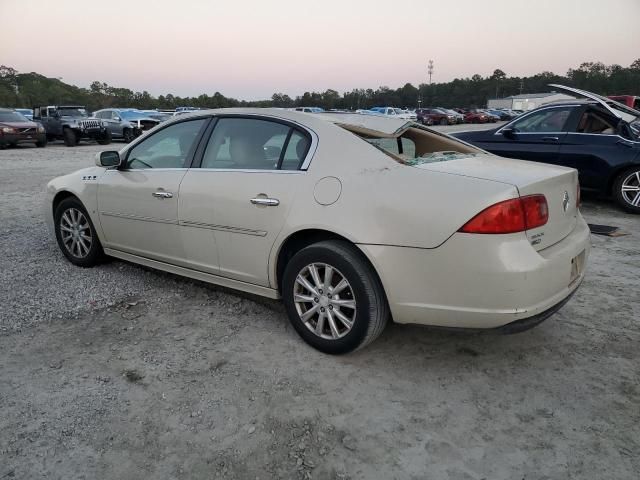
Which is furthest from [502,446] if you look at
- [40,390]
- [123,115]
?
[123,115]

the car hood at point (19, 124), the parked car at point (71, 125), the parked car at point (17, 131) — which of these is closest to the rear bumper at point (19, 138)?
the parked car at point (17, 131)

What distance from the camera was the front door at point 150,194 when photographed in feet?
12.2

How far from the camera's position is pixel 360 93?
103375 millimetres

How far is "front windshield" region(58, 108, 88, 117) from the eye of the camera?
2123 cm

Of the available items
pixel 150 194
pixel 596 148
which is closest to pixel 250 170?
pixel 150 194

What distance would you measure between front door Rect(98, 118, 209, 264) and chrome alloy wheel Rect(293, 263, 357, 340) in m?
1.17

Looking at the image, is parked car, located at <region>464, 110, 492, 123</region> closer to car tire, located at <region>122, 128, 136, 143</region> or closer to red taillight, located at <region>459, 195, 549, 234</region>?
car tire, located at <region>122, 128, 136, 143</region>

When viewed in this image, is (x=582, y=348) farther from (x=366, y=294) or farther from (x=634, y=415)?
(x=366, y=294)

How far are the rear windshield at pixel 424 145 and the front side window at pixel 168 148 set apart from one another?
134 cm

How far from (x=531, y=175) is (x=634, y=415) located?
132cm

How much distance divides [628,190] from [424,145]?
16.0ft

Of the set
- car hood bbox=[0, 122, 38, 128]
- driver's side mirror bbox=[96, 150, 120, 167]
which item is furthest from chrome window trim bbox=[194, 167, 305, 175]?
car hood bbox=[0, 122, 38, 128]

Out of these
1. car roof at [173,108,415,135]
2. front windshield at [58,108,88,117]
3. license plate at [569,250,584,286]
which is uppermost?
front windshield at [58,108,88,117]

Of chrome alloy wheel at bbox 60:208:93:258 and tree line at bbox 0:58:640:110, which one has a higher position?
tree line at bbox 0:58:640:110
